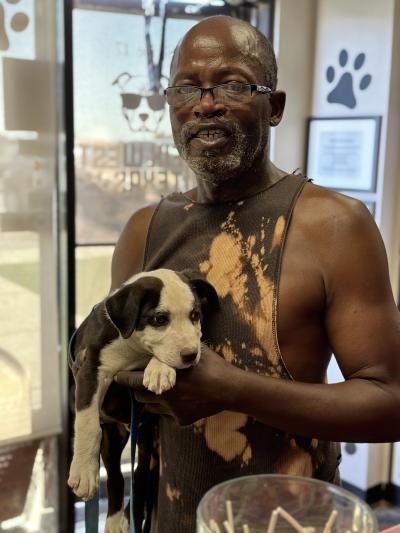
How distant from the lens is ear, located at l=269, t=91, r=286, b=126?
113cm

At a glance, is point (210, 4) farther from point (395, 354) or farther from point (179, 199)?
point (395, 354)

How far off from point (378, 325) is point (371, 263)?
10 cm

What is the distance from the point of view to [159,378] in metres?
0.89

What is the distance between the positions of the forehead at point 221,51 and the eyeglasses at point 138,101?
1.62 metres

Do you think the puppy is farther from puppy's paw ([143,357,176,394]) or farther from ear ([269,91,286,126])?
ear ([269,91,286,126])

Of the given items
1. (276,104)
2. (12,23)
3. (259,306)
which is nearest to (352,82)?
(12,23)

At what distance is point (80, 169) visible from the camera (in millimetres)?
2600

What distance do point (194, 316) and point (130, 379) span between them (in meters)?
0.14

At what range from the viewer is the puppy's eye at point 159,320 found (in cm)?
94

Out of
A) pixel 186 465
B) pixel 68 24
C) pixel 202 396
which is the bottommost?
pixel 186 465

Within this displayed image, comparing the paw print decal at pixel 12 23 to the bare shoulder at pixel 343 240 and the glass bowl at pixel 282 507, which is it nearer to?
the bare shoulder at pixel 343 240

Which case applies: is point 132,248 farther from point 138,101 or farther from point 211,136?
point 138,101

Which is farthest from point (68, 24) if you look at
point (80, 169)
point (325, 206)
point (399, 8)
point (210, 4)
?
point (325, 206)

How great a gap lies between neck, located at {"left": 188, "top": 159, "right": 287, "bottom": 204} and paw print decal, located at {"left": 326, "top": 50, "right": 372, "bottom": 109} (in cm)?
184
